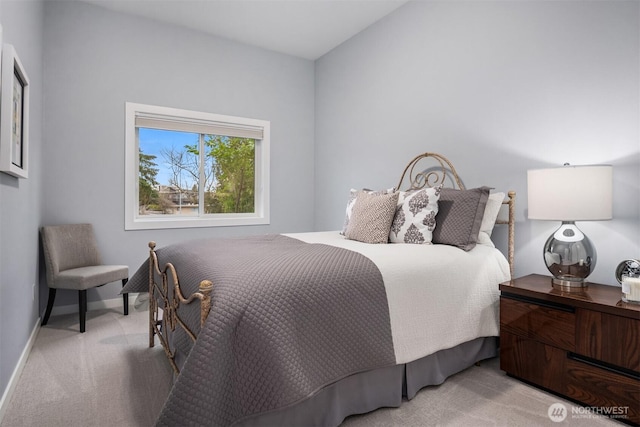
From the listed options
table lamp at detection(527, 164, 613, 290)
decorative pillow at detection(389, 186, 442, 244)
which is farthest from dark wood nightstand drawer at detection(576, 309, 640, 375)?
decorative pillow at detection(389, 186, 442, 244)

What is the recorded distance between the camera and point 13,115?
194cm

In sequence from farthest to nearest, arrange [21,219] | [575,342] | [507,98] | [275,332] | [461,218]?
[507,98]
[461,218]
[21,219]
[575,342]
[275,332]

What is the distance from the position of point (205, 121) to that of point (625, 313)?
12.2ft

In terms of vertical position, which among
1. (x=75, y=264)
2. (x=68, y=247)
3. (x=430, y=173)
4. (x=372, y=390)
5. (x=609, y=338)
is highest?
(x=430, y=173)

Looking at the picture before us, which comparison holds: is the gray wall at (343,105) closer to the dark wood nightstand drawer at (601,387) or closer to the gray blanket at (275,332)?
the dark wood nightstand drawer at (601,387)

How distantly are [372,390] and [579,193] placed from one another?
1.41 meters

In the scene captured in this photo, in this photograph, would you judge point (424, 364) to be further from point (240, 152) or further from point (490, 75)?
point (240, 152)

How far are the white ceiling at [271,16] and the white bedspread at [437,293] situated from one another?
7.89ft

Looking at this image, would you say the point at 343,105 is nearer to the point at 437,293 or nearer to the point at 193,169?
the point at 193,169

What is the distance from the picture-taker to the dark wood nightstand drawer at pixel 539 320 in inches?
68.6

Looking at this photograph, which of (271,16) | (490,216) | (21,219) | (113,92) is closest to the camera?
(21,219)

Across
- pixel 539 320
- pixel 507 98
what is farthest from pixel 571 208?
pixel 507 98

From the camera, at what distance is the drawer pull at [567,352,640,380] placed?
154cm

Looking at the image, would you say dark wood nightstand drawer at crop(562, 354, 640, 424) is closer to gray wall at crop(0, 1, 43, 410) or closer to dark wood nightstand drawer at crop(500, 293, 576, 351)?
dark wood nightstand drawer at crop(500, 293, 576, 351)
